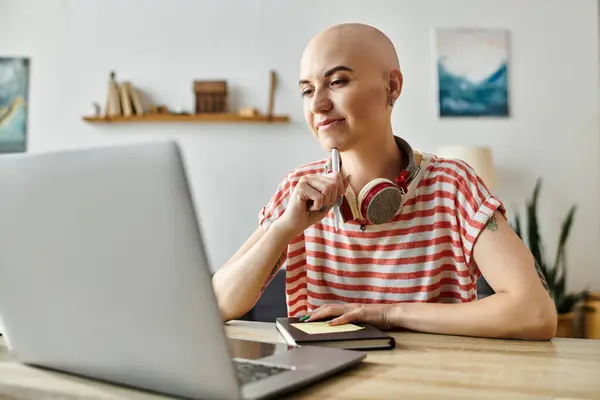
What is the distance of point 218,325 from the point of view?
495 mm

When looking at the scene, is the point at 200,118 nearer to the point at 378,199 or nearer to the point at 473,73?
the point at 473,73

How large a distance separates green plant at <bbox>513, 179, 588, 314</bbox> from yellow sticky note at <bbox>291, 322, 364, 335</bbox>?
229 cm

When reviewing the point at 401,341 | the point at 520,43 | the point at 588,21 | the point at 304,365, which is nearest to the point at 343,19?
the point at 520,43

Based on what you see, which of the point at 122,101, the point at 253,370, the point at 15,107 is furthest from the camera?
the point at 15,107

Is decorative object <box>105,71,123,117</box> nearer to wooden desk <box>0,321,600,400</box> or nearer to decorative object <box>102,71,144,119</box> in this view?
decorative object <box>102,71,144,119</box>

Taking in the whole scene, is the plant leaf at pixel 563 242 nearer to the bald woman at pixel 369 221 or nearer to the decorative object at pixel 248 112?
the decorative object at pixel 248 112

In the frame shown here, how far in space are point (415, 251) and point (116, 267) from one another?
90 cm

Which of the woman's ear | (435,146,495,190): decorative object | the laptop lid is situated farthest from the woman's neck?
(435,146,495,190): decorative object

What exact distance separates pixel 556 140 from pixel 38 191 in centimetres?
342

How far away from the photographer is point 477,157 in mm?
3127

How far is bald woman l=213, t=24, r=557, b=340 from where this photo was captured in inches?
47.4

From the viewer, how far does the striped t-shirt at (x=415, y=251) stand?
4.30ft

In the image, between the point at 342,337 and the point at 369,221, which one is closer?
the point at 342,337

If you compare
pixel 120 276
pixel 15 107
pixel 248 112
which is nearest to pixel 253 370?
pixel 120 276
